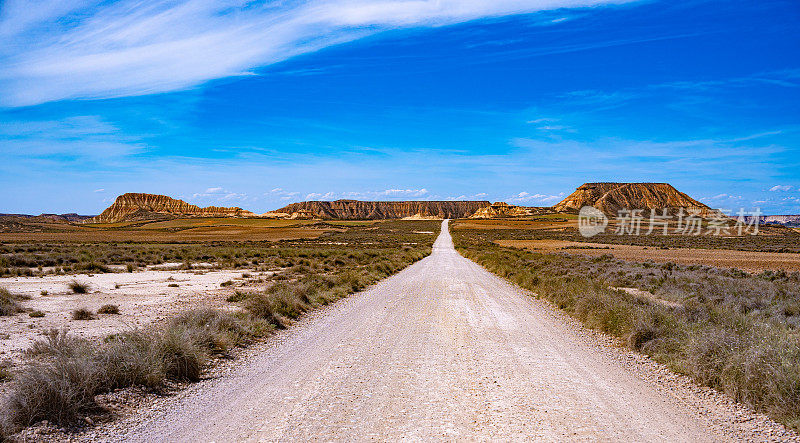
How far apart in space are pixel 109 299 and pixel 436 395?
14.6 m

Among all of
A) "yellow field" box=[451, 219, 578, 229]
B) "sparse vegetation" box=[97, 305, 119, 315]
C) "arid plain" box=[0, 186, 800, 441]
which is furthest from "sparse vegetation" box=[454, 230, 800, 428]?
"yellow field" box=[451, 219, 578, 229]

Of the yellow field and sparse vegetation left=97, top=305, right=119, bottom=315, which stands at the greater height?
the yellow field

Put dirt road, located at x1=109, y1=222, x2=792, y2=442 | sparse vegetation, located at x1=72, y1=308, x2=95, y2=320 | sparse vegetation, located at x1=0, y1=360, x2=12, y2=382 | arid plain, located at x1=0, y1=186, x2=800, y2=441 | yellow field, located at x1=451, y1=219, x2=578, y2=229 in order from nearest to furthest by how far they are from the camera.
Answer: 1. dirt road, located at x1=109, y1=222, x2=792, y2=442
2. arid plain, located at x1=0, y1=186, x2=800, y2=441
3. sparse vegetation, located at x1=0, y1=360, x2=12, y2=382
4. sparse vegetation, located at x1=72, y1=308, x2=95, y2=320
5. yellow field, located at x1=451, y1=219, x2=578, y2=229

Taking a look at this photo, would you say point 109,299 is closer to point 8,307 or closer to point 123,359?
point 8,307

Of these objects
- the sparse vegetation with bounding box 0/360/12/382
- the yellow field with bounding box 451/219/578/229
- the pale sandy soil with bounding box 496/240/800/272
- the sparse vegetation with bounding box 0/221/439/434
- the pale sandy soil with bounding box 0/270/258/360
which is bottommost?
the pale sandy soil with bounding box 0/270/258/360

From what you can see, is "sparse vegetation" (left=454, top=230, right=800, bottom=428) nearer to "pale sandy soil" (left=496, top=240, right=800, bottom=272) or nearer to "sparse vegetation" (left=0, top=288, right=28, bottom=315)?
"sparse vegetation" (left=0, top=288, right=28, bottom=315)

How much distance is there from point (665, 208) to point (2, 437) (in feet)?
727

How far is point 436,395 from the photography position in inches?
226

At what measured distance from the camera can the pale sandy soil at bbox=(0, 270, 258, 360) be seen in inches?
402

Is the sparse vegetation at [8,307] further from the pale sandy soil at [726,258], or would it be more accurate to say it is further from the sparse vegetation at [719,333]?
the pale sandy soil at [726,258]

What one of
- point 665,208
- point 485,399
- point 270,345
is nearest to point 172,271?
point 270,345

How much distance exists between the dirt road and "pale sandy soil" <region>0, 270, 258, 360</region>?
3570 millimetres

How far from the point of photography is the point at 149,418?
5.24 m

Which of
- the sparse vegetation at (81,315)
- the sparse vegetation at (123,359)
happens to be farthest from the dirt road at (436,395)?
the sparse vegetation at (81,315)
